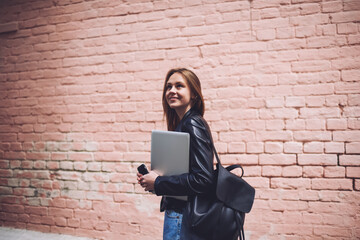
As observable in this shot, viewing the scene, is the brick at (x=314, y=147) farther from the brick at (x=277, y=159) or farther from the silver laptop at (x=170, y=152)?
the silver laptop at (x=170, y=152)

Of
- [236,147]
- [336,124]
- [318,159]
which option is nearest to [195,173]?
[236,147]

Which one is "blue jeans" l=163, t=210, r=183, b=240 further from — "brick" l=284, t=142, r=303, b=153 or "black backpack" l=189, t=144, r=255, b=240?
"brick" l=284, t=142, r=303, b=153

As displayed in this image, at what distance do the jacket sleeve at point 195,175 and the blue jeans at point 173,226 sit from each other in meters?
0.17

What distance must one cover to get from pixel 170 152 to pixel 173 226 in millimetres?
430

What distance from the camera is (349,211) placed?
86.8 inches

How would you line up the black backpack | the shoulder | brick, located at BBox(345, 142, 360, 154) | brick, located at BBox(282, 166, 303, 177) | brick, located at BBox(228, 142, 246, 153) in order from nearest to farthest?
the black backpack, the shoulder, brick, located at BBox(345, 142, 360, 154), brick, located at BBox(282, 166, 303, 177), brick, located at BBox(228, 142, 246, 153)

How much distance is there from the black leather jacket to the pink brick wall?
1176 mm

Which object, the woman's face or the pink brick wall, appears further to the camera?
the pink brick wall

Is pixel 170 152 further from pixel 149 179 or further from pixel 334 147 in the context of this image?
pixel 334 147

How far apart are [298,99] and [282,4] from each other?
0.96 meters

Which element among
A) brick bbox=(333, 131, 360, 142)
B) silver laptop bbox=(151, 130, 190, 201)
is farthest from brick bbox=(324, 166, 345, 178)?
silver laptop bbox=(151, 130, 190, 201)

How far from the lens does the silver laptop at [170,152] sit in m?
1.29

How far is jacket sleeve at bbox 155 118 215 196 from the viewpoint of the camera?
1.25 m

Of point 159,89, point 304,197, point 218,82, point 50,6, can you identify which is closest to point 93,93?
point 159,89
